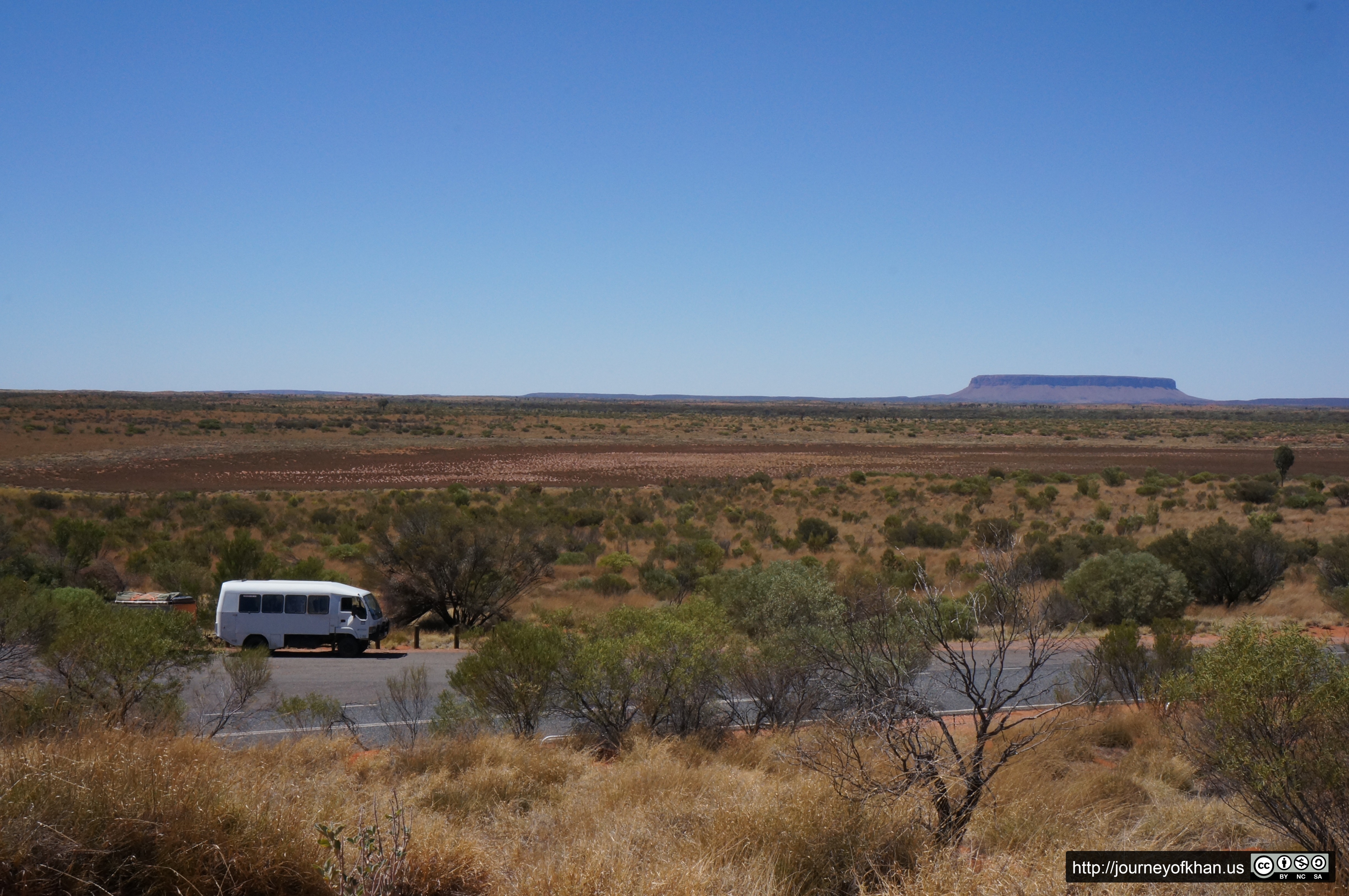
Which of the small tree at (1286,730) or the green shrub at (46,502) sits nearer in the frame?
the small tree at (1286,730)

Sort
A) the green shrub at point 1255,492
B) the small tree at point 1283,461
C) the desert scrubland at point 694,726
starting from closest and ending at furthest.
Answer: the desert scrubland at point 694,726 → the green shrub at point 1255,492 → the small tree at point 1283,461

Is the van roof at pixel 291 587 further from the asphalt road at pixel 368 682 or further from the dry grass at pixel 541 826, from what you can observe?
the dry grass at pixel 541 826

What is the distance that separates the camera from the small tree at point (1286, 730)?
5.54 m

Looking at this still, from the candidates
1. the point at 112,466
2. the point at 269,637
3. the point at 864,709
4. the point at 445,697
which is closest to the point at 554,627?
the point at 445,697

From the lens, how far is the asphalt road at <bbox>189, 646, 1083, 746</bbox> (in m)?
11.2

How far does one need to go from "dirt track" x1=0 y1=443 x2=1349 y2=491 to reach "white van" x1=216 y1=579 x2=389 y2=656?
32.4m

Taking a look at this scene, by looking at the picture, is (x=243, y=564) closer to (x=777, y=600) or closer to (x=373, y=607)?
(x=373, y=607)

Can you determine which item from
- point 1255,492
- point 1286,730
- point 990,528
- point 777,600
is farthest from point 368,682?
point 1255,492

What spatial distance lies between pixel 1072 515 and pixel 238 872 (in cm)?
4072

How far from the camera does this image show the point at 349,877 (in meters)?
4.67

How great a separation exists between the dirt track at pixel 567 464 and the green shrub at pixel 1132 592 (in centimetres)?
3593

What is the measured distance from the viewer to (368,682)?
50.6 feet

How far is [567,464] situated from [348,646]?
4942cm

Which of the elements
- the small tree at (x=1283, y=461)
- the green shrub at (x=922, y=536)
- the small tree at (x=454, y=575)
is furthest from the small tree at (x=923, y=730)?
the small tree at (x=1283, y=461)
